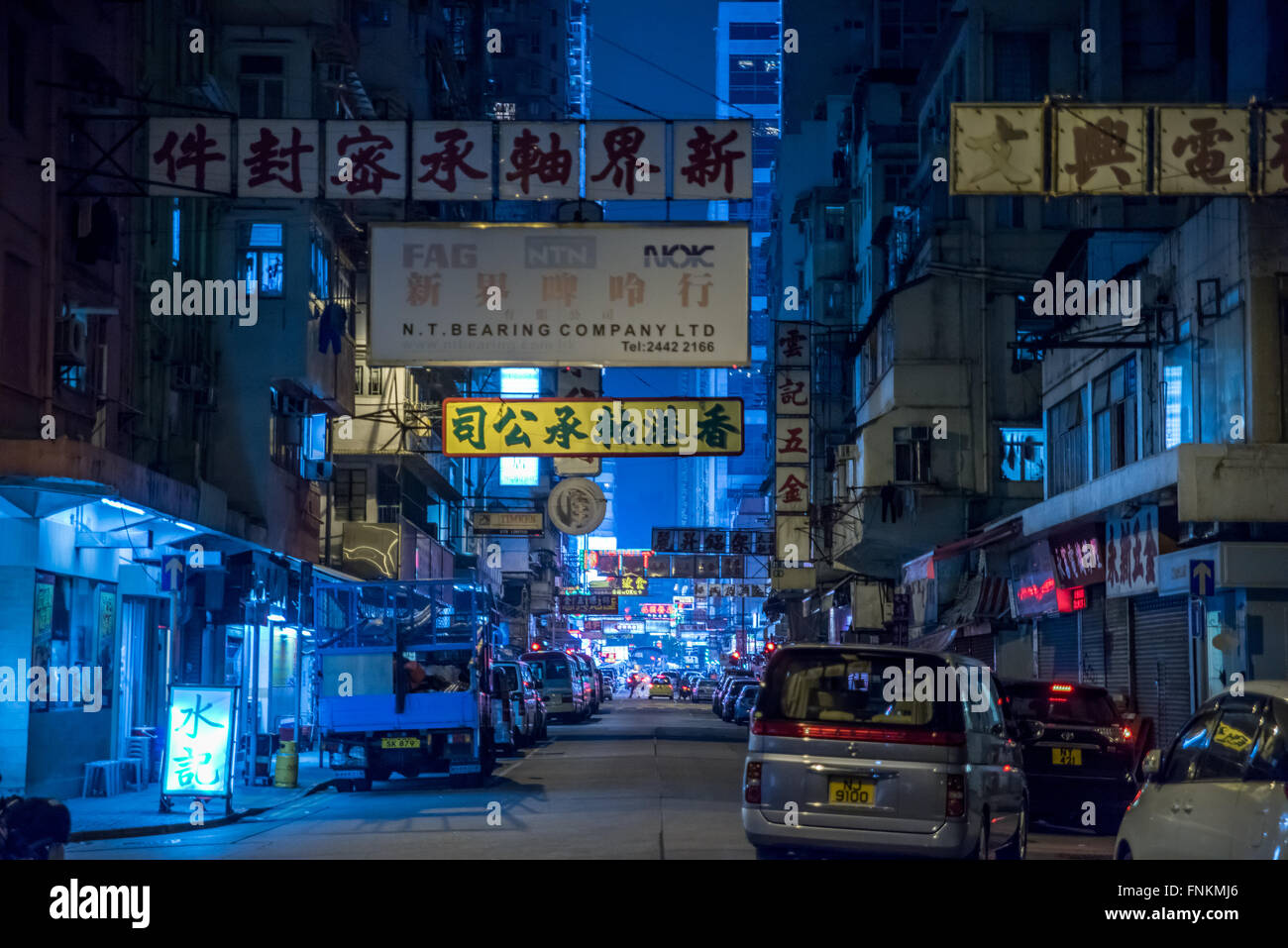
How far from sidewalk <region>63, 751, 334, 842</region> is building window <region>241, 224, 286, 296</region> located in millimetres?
12909

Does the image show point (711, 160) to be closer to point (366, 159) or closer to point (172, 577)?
point (366, 159)

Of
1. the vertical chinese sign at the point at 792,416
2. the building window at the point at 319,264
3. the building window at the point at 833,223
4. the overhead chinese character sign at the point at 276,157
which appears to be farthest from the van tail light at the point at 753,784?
the building window at the point at 833,223

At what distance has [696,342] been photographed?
2039 centimetres

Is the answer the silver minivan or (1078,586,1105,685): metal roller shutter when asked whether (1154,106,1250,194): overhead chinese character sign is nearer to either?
the silver minivan

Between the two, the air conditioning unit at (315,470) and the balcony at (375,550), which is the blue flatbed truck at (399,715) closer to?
the air conditioning unit at (315,470)

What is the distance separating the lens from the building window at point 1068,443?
31172mm

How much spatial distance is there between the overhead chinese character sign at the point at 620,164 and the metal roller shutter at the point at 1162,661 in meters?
10.9

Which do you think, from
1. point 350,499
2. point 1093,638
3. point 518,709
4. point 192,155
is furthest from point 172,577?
point 350,499

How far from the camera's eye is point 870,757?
495 inches

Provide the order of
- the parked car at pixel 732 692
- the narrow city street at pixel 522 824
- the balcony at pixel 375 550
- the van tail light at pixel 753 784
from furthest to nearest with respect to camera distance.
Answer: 1. the parked car at pixel 732 692
2. the balcony at pixel 375 550
3. the narrow city street at pixel 522 824
4. the van tail light at pixel 753 784

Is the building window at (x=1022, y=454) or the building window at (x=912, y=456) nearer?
the building window at (x=912, y=456)

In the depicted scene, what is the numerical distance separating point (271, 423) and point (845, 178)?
34120mm
